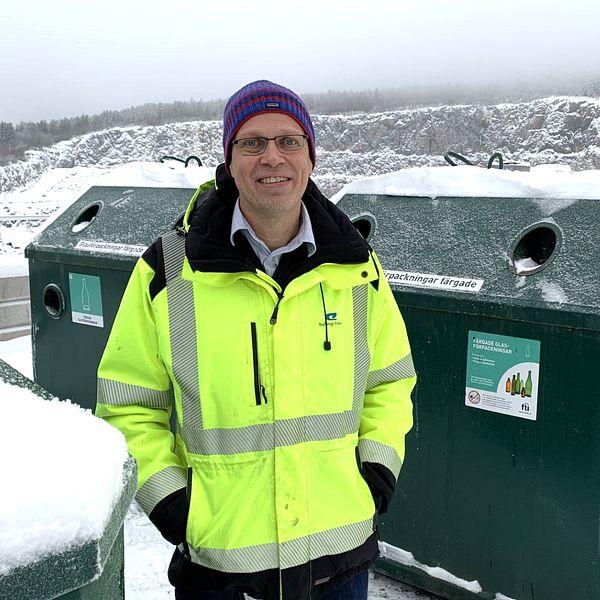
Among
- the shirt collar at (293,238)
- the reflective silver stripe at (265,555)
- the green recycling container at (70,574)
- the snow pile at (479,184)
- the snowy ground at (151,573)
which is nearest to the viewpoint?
the green recycling container at (70,574)

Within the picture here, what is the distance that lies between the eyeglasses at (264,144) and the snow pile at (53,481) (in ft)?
2.80

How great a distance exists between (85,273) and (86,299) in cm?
14

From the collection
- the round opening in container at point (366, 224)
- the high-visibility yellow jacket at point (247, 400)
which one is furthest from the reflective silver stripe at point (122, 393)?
the round opening in container at point (366, 224)

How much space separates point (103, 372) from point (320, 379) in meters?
0.50

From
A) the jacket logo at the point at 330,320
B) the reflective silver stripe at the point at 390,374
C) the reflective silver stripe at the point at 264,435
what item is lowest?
the reflective silver stripe at the point at 264,435

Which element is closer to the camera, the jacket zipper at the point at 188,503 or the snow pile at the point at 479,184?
the jacket zipper at the point at 188,503

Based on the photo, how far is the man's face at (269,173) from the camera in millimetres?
1553

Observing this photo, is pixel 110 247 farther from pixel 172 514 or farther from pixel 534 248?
pixel 172 514

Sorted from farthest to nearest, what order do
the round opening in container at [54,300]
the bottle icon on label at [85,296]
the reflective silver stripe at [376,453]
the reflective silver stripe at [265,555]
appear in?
the round opening in container at [54,300], the bottle icon on label at [85,296], the reflective silver stripe at [376,453], the reflective silver stripe at [265,555]

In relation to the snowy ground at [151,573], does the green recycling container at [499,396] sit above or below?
above

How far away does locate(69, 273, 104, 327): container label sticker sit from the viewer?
3.73 metres

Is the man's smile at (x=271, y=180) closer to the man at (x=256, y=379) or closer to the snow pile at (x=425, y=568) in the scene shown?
the man at (x=256, y=379)

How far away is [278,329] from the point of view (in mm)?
1491

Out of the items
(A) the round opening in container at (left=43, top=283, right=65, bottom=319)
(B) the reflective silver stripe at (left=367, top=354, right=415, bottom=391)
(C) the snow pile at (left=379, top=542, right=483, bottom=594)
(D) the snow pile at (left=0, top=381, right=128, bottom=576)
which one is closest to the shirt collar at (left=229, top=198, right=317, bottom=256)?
(B) the reflective silver stripe at (left=367, top=354, right=415, bottom=391)
